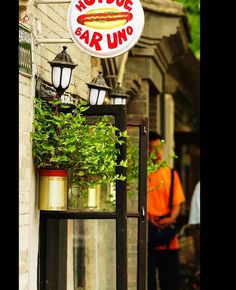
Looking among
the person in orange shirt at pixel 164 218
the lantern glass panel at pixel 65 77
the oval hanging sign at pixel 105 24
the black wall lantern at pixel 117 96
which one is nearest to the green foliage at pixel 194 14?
the person in orange shirt at pixel 164 218

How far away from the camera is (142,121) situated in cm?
1013

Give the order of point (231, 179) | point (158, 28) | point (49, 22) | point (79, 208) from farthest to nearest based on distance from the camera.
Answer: point (158, 28) < point (79, 208) < point (49, 22) < point (231, 179)

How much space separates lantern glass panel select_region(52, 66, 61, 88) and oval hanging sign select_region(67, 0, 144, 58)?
322 mm

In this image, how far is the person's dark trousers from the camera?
13.3 m

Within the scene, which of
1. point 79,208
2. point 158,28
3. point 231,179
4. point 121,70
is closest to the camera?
point 231,179

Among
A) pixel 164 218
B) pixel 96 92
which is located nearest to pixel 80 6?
pixel 96 92

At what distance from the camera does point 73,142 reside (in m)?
8.70

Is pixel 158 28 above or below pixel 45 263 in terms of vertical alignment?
above

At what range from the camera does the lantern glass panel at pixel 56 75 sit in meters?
8.98

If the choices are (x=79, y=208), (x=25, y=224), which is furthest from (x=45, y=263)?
(x=25, y=224)

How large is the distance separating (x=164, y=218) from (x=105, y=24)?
4.75 metres

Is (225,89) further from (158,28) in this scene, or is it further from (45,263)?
(158,28)

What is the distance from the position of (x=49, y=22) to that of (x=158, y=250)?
446 cm

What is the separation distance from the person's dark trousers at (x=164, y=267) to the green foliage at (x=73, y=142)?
14.8 ft
